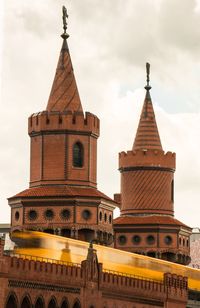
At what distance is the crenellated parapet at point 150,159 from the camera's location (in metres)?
104

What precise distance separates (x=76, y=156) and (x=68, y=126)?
2.38 m

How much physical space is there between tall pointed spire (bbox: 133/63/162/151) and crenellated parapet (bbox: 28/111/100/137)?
15.1m

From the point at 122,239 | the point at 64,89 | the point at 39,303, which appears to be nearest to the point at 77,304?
the point at 39,303

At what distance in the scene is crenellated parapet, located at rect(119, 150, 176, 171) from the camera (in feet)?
343

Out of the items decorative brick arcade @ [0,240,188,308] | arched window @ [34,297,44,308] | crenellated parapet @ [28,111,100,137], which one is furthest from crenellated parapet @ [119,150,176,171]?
arched window @ [34,297,44,308]

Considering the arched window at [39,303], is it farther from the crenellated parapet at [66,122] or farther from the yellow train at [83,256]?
the crenellated parapet at [66,122]

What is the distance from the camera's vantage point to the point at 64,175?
89.6 m

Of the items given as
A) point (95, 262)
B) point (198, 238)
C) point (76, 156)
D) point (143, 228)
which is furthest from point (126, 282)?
point (198, 238)

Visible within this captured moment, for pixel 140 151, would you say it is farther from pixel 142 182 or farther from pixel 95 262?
pixel 95 262

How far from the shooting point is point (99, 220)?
3533 inches

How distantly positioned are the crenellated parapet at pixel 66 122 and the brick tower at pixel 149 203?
46.3ft

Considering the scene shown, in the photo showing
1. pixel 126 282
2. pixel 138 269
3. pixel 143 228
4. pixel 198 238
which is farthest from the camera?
pixel 198 238

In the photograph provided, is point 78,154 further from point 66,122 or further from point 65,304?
point 65,304

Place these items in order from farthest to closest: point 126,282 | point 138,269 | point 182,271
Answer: point 182,271 < point 138,269 < point 126,282
